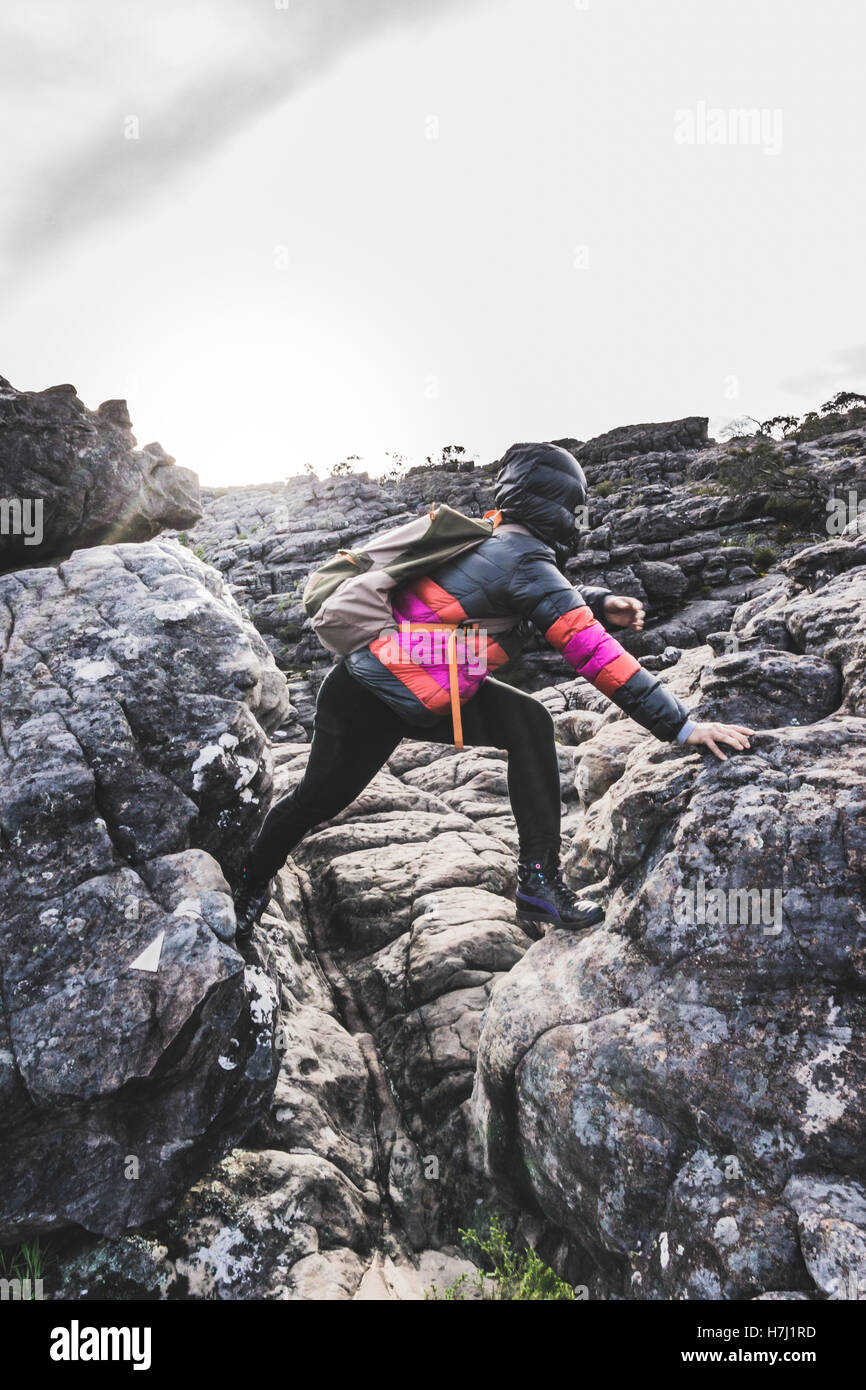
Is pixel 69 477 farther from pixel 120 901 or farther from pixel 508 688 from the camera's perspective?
pixel 508 688

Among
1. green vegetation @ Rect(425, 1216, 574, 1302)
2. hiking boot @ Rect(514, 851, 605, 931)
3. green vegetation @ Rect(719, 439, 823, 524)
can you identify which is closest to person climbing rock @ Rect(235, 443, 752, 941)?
hiking boot @ Rect(514, 851, 605, 931)

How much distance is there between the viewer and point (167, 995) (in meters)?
4.48

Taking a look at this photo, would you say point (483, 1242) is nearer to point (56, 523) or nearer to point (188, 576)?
point (188, 576)

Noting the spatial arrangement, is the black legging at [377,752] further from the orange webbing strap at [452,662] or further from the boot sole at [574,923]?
the boot sole at [574,923]

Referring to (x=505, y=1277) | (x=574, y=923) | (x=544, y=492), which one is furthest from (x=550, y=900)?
(x=544, y=492)

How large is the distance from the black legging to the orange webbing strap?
0.33 metres

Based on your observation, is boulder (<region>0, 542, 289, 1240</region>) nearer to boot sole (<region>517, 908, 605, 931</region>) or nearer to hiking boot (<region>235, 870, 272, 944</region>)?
hiking boot (<region>235, 870, 272, 944</region>)

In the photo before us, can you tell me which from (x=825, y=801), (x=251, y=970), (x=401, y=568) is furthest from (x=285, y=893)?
(x=825, y=801)

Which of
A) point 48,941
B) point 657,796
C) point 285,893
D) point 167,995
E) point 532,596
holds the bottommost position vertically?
point 285,893

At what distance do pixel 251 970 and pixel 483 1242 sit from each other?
8.33 feet

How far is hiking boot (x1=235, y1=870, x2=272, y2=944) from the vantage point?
545cm

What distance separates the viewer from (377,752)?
17.3ft

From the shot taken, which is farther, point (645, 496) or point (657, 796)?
point (645, 496)
